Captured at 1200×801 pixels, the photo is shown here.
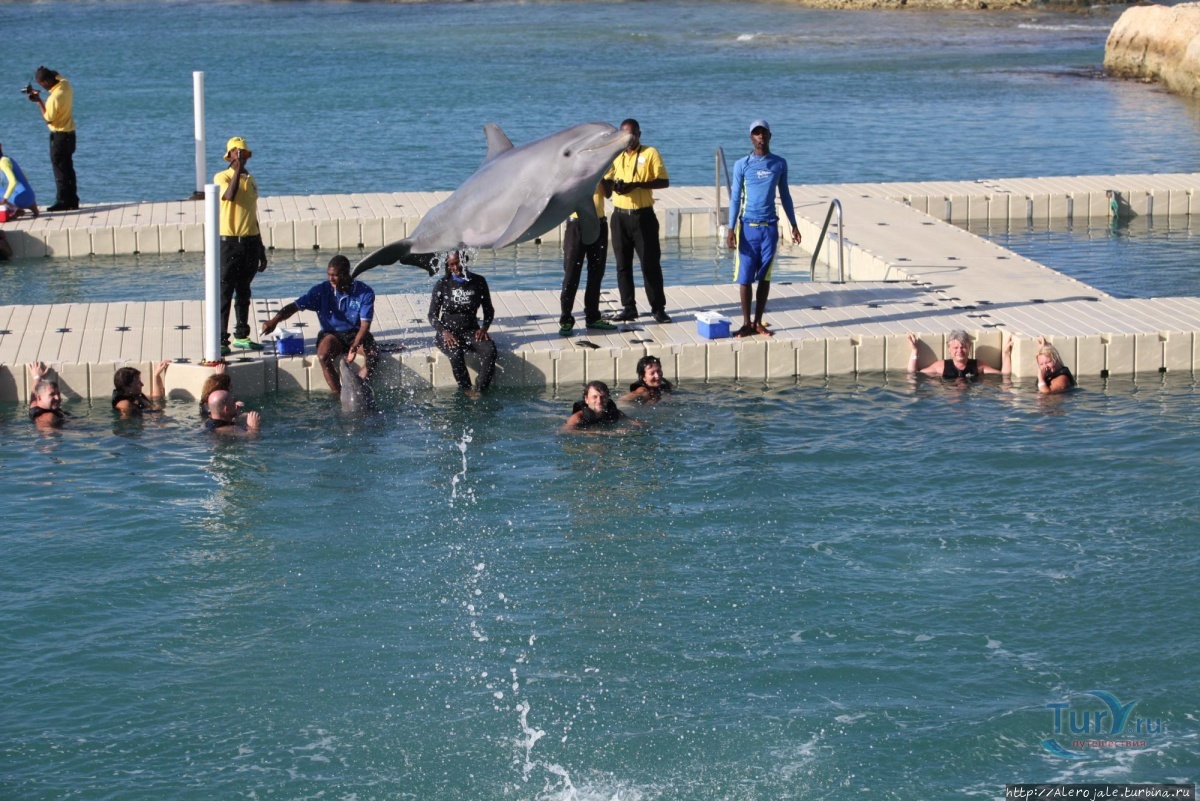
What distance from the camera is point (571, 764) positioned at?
26.2 feet

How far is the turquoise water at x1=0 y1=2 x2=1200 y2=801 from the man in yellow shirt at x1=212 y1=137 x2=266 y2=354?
1.11 meters

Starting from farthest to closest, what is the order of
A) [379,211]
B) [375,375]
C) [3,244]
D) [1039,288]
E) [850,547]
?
1. [379,211]
2. [3,244]
3. [1039,288]
4. [375,375]
5. [850,547]

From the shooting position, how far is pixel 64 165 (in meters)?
20.3

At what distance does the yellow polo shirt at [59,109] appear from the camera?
65.4 ft

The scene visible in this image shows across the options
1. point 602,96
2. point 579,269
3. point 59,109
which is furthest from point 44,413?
point 602,96

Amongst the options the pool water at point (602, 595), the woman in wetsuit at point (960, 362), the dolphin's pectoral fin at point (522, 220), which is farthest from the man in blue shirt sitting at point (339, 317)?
the woman in wetsuit at point (960, 362)

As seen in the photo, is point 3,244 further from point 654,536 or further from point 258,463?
point 654,536

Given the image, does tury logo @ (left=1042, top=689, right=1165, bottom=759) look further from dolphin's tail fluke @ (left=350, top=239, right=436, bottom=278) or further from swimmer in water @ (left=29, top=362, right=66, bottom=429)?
swimmer in water @ (left=29, top=362, right=66, bottom=429)

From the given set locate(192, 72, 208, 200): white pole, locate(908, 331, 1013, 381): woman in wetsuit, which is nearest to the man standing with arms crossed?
locate(192, 72, 208, 200): white pole

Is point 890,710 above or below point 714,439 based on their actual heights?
below

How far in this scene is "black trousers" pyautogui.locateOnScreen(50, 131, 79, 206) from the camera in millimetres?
20109

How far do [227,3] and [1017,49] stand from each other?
180 feet

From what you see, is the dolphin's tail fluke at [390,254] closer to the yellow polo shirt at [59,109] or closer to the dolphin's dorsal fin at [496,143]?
the dolphin's dorsal fin at [496,143]

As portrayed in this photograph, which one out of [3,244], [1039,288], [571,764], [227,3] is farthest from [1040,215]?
[227,3]
